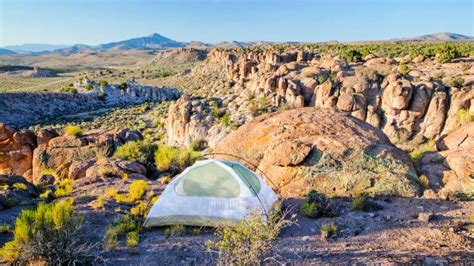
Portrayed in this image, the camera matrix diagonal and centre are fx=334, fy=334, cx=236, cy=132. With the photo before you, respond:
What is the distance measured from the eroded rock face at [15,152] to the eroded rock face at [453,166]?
1677 cm

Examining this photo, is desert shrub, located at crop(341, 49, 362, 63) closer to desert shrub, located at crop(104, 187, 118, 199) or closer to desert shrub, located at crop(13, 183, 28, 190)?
desert shrub, located at crop(104, 187, 118, 199)

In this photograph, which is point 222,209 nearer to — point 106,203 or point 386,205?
point 106,203

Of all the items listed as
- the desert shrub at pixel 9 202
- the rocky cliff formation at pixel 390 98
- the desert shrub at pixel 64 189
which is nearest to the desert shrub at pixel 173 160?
the desert shrub at pixel 64 189

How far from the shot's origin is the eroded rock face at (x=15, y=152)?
15922mm

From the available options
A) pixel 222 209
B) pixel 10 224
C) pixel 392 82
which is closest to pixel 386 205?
pixel 222 209

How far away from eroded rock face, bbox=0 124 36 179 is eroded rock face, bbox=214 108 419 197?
10.3m

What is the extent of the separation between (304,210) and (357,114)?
15097mm

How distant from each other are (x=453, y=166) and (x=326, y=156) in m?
3.60

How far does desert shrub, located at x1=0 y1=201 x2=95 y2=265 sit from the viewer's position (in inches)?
228

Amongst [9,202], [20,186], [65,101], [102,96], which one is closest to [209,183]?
[9,202]

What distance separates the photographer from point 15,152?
15922 millimetres

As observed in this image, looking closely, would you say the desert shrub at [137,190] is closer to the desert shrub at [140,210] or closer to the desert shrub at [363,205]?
the desert shrub at [140,210]

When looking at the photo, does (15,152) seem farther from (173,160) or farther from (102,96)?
(102,96)

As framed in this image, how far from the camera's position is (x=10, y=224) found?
799cm
